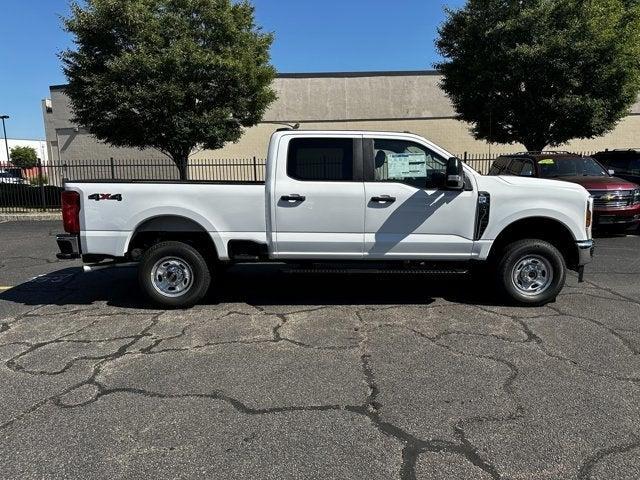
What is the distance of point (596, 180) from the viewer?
11.1 m

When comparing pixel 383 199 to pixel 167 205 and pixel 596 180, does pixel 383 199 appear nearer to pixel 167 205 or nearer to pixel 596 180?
pixel 167 205

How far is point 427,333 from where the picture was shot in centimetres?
522

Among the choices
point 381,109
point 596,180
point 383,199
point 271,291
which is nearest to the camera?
point 383,199

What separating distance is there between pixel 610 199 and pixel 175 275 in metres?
9.15

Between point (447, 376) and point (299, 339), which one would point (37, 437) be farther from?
point (447, 376)

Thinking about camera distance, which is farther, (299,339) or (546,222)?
(546,222)

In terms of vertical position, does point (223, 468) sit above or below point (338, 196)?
below

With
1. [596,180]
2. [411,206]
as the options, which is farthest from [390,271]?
[596,180]

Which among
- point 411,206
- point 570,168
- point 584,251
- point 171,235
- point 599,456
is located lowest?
point 599,456

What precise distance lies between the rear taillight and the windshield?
951 cm

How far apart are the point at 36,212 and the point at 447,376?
16633 mm

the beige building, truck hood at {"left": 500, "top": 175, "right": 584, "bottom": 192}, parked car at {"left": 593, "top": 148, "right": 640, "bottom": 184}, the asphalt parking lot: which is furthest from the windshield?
the beige building

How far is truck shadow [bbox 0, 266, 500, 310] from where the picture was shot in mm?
6422

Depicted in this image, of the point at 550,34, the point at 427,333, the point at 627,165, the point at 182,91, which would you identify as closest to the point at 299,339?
the point at 427,333
